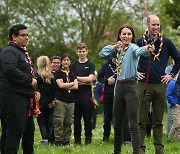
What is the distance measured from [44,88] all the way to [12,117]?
369cm

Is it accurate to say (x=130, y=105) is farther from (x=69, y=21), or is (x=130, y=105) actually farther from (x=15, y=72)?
(x=69, y=21)

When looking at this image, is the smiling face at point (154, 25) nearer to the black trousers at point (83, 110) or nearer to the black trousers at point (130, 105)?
the black trousers at point (130, 105)

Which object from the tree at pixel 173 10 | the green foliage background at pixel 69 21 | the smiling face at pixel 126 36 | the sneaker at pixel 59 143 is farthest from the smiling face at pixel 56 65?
the tree at pixel 173 10

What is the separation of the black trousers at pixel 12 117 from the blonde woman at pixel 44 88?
11.4 feet

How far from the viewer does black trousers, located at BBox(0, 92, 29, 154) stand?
22.6ft

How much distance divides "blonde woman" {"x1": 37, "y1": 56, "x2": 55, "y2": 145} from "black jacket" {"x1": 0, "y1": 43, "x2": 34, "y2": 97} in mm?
3279

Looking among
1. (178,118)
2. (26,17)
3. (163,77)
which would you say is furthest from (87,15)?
(163,77)

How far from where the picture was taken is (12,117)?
6.89 meters

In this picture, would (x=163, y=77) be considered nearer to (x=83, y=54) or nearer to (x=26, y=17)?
(x=83, y=54)

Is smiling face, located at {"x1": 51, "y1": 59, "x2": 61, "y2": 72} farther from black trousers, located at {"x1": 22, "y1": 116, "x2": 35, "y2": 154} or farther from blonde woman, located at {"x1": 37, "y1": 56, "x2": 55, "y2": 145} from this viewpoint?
black trousers, located at {"x1": 22, "y1": 116, "x2": 35, "y2": 154}

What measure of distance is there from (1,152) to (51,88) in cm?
328

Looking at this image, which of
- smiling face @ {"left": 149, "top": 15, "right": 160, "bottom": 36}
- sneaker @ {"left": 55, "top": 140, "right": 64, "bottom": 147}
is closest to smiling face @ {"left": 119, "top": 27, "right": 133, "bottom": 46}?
smiling face @ {"left": 149, "top": 15, "right": 160, "bottom": 36}

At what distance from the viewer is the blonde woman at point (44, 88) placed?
1047 cm

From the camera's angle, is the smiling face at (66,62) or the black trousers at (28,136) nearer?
the black trousers at (28,136)
